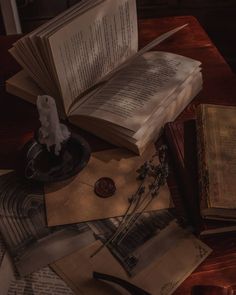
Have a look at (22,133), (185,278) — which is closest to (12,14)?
(22,133)

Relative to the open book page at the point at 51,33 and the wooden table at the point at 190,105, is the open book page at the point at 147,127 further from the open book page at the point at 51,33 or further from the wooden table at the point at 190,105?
the open book page at the point at 51,33

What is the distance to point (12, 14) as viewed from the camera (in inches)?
87.2

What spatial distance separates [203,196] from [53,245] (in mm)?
285

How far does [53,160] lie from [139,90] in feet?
0.87

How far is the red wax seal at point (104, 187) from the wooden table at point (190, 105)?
4.2 inches

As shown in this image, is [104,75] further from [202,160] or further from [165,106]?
[202,160]

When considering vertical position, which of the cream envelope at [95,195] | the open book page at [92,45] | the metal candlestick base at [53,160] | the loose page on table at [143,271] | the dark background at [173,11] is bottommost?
the dark background at [173,11]

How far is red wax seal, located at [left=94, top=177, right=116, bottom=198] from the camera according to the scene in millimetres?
876

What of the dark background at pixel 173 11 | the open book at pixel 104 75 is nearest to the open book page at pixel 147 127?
the open book at pixel 104 75

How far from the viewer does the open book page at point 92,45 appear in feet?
3.16

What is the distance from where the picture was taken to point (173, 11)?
2.89m

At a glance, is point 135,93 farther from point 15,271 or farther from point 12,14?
point 12,14

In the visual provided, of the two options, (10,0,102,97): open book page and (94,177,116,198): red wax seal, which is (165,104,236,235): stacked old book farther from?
(10,0,102,97): open book page

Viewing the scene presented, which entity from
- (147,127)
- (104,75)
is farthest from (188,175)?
(104,75)
